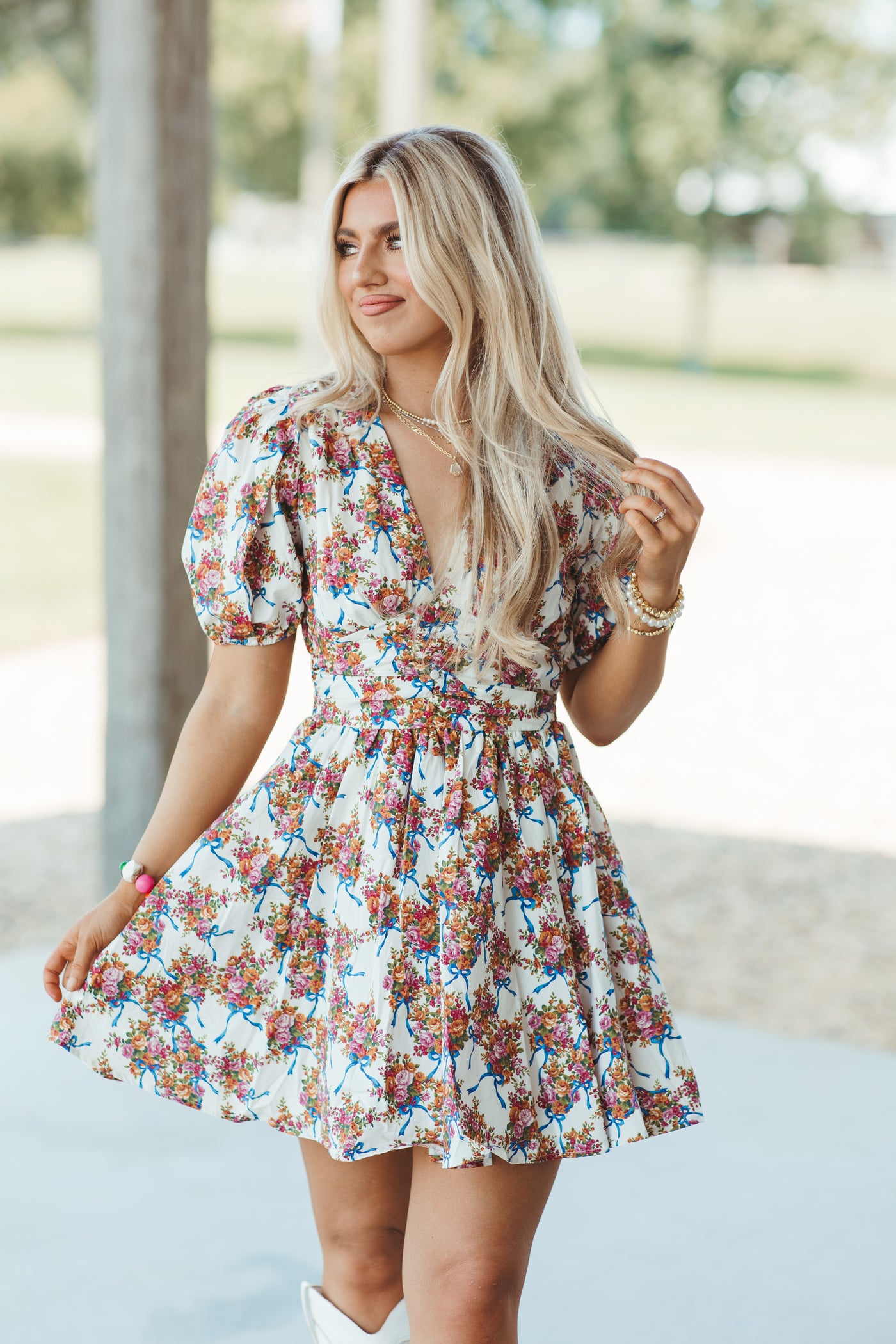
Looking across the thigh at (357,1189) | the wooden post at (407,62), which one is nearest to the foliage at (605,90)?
the wooden post at (407,62)

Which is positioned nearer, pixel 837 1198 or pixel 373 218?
pixel 373 218

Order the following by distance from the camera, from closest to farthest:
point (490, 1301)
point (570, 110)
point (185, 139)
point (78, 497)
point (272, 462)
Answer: point (490, 1301)
point (272, 462)
point (185, 139)
point (78, 497)
point (570, 110)

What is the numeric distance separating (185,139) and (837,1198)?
2.67 m

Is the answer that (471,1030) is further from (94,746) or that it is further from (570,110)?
(570,110)

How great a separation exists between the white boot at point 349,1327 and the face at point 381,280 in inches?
46.5

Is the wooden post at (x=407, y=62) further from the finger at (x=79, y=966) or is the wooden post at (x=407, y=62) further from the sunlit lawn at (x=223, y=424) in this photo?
the finger at (x=79, y=966)

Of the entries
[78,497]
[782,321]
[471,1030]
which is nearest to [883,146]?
[782,321]

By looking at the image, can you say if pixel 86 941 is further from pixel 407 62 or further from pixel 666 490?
pixel 407 62

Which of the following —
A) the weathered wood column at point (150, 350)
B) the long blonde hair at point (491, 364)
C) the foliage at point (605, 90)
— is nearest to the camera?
the long blonde hair at point (491, 364)

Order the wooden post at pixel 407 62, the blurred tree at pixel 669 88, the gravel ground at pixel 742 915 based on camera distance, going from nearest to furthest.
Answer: the gravel ground at pixel 742 915 → the wooden post at pixel 407 62 → the blurred tree at pixel 669 88

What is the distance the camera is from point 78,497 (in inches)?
587

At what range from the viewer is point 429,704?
1838 millimetres

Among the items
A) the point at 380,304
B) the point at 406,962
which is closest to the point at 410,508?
the point at 380,304

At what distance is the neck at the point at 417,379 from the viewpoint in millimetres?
1925
